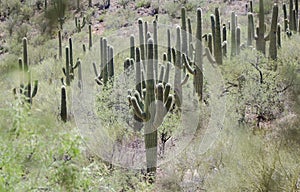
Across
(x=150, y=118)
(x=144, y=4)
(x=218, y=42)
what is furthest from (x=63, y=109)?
(x=144, y=4)

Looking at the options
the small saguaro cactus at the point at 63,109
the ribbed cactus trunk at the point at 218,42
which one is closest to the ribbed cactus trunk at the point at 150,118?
the ribbed cactus trunk at the point at 218,42

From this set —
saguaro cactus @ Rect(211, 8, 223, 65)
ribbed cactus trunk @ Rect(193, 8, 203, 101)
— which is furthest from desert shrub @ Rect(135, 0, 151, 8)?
ribbed cactus trunk @ Rect(193, 8, 203, 101)

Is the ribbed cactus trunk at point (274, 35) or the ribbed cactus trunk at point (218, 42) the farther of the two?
the ribbed cactus trunk at point (274, 35)

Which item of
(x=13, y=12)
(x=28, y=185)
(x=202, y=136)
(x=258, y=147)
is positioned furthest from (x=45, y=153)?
(x=13, y=12)

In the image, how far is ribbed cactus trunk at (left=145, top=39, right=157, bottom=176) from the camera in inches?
479

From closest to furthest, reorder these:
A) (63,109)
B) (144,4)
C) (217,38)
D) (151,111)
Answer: (151,111)
(217,38)
(63,109)
(144,4)

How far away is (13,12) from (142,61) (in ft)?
117

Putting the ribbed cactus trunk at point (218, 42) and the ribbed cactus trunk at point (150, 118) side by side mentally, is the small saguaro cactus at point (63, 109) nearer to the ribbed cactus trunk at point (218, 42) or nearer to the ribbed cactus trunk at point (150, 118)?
the ribbed cactus trunk at point (150, 118)

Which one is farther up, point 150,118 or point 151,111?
point 151,111

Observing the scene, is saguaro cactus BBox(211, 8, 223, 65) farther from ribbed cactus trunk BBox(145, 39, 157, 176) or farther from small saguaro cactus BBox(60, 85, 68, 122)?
small saguaro cactus BBox(60, 85, 68, 122)

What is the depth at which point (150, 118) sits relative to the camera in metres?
12.3

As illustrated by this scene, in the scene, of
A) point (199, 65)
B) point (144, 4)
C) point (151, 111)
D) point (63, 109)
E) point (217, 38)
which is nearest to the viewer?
point (151, 111)

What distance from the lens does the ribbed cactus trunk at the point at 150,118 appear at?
12164 mm

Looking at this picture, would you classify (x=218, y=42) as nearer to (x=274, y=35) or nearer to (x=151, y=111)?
(x=274, y=35)
